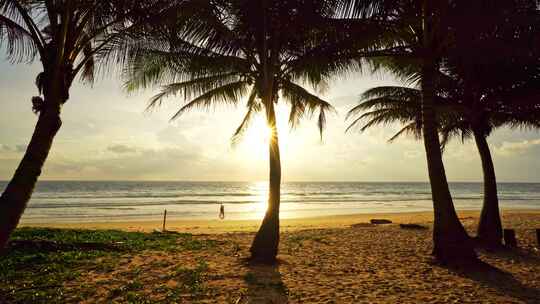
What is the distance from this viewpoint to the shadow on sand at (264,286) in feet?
17.7

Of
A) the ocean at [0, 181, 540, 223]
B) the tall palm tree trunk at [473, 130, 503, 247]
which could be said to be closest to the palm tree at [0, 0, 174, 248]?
the tall palm tree trunk at [473, 130, 503, 247]

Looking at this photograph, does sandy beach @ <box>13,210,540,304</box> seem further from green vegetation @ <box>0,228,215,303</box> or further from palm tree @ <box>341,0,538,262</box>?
palm tree @ <box>341,0,538,262</box>

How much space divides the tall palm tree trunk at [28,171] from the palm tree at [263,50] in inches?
77.9

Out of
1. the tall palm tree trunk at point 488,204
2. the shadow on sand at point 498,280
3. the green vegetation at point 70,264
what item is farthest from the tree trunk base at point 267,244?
the tall palm tree trunk at point 488,204

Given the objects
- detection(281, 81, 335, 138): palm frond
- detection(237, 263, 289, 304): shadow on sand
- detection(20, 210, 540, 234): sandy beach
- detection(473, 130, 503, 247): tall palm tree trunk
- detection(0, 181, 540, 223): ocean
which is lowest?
detection(0, 181, 540, 223): ocean

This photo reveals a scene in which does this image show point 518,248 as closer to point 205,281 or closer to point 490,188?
point 490,188

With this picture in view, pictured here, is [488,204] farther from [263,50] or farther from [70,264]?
[70,264]

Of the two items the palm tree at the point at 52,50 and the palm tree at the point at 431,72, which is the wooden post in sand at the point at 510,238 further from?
the palm tree at the point at 52,50

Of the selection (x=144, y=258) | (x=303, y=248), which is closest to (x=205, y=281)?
(x=144, y=258)

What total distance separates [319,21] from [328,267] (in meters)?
5.12

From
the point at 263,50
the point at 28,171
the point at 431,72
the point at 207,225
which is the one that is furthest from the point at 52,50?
the point at 207,225

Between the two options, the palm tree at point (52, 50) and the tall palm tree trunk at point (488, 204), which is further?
the tall palm tree trunk at point (488, 204)

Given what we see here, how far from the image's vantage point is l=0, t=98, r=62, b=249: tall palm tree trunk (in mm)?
4301

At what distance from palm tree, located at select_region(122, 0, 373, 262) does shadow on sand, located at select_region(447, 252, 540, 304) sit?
12.9 ft
